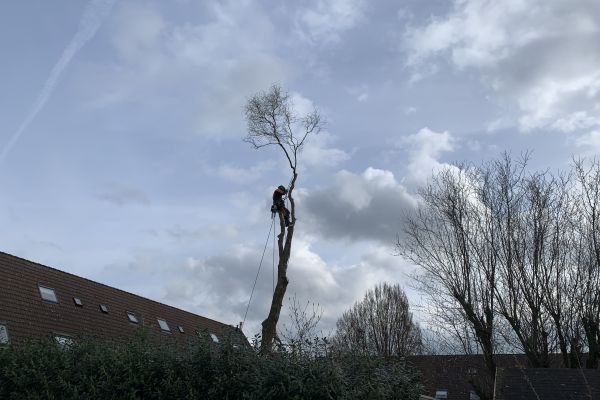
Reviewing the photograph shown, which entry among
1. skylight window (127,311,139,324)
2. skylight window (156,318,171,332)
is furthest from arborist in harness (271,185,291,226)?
skylight window (156,318,171,332)

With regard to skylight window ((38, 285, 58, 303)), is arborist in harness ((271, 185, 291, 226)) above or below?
above

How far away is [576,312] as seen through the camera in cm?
1931

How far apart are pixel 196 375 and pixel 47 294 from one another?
1636 centimetres

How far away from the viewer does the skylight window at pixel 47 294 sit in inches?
862

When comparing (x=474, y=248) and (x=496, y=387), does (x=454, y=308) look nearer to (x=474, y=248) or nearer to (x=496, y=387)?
(x=474, y=248)

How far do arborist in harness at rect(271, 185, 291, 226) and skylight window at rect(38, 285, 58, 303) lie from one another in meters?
10.6

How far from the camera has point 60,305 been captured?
22.3 m

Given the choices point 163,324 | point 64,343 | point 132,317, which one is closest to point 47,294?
point 132,317

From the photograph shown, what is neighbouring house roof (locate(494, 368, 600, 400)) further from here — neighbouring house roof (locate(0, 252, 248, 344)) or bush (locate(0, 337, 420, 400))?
neighbouring house roof (locate(0, 252, 248, 344))

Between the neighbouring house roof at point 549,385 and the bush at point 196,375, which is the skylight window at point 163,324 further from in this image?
the bush at point 196,375

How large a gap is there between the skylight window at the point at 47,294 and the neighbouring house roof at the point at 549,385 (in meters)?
15.3

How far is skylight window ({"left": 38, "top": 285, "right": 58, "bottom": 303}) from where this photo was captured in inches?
862

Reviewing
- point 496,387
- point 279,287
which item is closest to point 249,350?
point 279,287

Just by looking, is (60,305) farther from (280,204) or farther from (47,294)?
(280,204)
